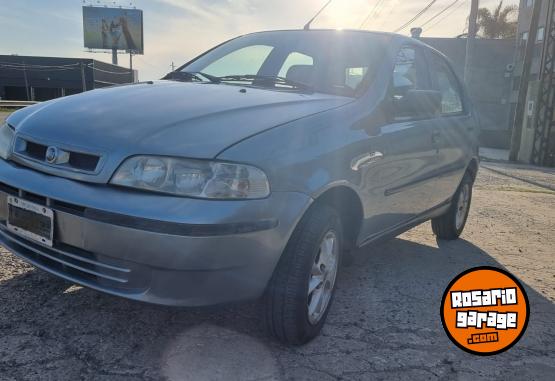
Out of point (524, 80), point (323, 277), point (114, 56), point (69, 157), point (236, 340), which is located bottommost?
point (236, 340)

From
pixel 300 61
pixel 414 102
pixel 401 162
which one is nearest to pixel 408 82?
pixel 414 102

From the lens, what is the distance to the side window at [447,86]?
13.9 feet

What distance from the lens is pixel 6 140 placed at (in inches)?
104

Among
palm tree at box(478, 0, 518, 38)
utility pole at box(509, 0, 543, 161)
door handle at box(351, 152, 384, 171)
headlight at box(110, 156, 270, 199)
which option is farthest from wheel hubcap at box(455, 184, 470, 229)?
palm tree at box(478, 0, 518, 38)

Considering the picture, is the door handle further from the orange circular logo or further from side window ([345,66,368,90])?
the orange circular logo

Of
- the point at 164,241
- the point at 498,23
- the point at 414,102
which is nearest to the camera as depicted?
the point at 164,241

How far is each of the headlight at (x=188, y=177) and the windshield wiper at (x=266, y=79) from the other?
113cm

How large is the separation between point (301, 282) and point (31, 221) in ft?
4.03

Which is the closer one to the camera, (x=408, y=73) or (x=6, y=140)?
(x=6, y=140)

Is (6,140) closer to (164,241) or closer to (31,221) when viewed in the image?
(31,221)

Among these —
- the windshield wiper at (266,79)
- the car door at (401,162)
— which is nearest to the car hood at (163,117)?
the windshield wiper at (266,79)

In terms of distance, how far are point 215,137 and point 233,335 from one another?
3.43ft

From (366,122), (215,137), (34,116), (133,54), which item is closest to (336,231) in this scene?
(366,122)

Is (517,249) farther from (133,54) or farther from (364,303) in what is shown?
(133,54)
